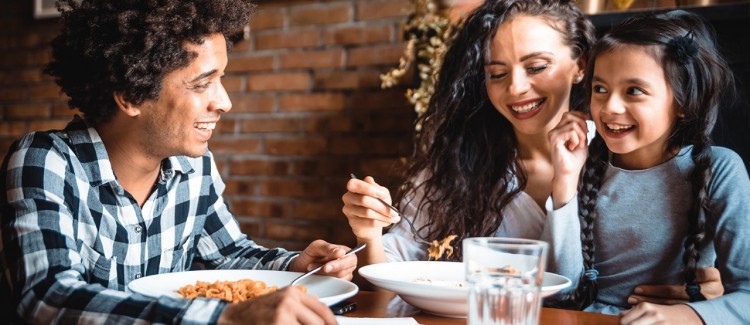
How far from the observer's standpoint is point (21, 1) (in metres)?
3.32

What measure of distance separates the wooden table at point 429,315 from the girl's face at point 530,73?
0.65m

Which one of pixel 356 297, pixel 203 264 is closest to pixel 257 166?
pixel 203 264

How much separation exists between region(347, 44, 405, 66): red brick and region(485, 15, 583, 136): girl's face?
93cm

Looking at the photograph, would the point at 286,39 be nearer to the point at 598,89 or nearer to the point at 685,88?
the point at 598,89

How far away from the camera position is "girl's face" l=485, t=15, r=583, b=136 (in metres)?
1.62

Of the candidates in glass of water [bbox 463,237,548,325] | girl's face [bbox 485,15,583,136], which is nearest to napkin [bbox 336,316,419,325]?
glass of water [bbox 463,237,548,325]

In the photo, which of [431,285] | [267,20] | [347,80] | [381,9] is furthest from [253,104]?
[431,285]

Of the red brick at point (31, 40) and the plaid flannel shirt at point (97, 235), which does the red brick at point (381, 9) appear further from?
the red brick at point (31, 40)

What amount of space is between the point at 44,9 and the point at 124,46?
2267 millimetres

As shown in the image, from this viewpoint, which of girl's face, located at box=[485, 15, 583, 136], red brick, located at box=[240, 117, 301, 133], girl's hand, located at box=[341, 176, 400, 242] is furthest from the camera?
red brick, located at box=[240, 117, 301, 133]

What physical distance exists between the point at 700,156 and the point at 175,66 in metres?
1.02

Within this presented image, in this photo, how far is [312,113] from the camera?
2.78m

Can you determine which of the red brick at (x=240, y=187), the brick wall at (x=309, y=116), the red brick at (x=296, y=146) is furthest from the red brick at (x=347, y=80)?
the red brick at (x=240, y=187)

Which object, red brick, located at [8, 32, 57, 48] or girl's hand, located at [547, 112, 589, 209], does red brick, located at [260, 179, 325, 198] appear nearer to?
red brick, located at [8, 32, 57, 48]
